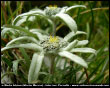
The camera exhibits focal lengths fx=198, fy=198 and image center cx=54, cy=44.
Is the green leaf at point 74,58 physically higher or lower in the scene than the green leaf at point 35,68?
higher

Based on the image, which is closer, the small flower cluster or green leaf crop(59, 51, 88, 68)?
green leaf crop(59, 51, 88, 68)

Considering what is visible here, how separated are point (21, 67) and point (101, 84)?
0.60 metres

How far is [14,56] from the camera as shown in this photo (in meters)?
1.52

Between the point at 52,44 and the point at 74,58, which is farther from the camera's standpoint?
the point at 52,44

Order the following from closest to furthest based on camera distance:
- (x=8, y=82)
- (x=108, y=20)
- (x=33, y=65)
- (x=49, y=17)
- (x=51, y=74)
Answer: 1. (x=33, y=65)
2. (x=51, y=74)
3. (x=49, y=17)
4. (x=8, y=82)
5. (x=108, y=20)

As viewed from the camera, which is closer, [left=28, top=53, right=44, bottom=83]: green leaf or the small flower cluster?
[left=28, top=53, right=44, bottom=83]: green leaf

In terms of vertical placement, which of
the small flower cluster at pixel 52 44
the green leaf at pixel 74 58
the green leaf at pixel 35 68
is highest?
the small flower cluster at pixel 52 44

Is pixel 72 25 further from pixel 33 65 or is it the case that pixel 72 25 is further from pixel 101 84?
pixel 101 84

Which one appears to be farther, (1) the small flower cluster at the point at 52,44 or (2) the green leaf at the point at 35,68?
(1) the small flower cluster at the point at 52,44

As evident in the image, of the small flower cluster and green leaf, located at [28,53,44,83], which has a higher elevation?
the small flower cluster

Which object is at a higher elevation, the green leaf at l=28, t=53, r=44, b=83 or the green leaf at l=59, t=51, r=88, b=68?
the green leaf at l=59, t=51, r=88, b=68

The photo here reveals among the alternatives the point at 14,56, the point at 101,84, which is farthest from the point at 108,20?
the point at 14,56

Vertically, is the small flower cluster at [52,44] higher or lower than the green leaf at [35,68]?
higher

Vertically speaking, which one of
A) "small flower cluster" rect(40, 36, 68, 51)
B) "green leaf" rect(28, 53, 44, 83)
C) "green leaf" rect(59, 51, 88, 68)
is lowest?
"green leaf" rect(28, 53, 44, 83)
